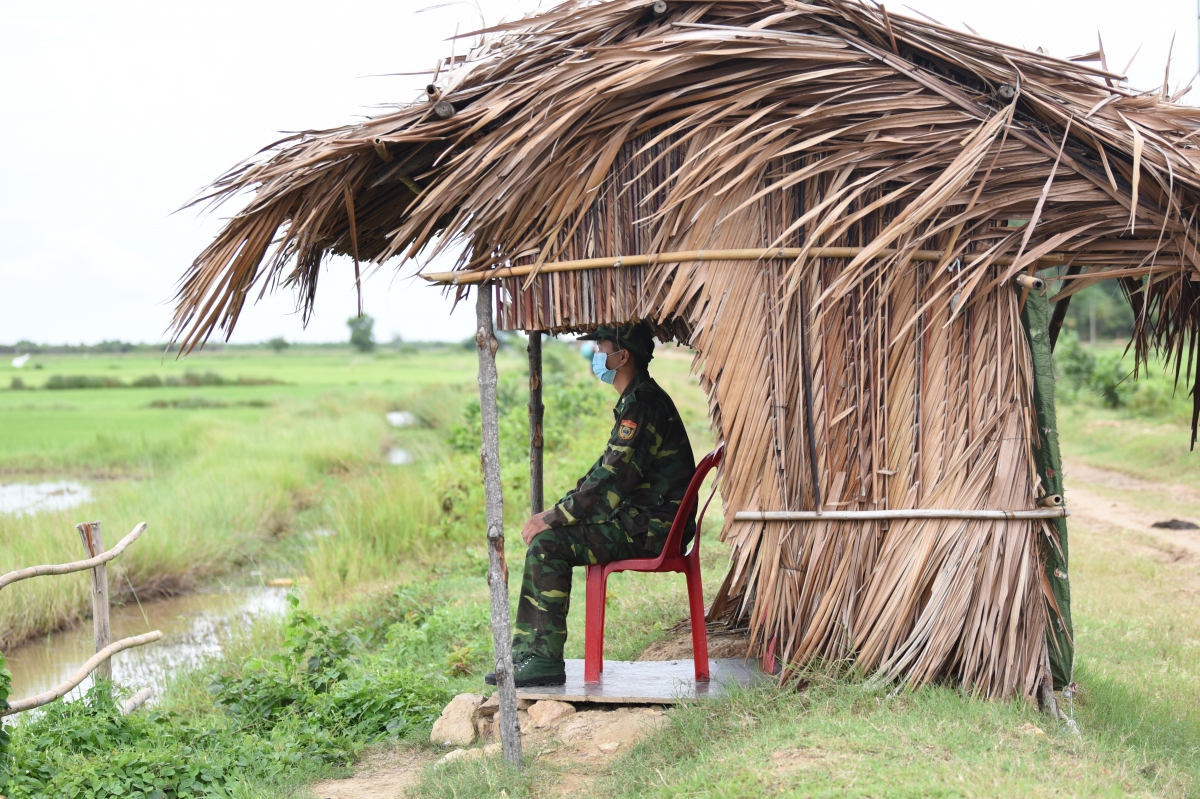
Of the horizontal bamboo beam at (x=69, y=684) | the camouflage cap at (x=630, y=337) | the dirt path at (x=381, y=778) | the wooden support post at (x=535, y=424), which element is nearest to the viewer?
the dirt path at (x=381, y=778)

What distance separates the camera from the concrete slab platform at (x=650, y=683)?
422 cm

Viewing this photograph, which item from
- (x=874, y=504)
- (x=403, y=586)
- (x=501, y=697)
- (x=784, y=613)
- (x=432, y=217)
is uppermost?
(x=432, y=217)

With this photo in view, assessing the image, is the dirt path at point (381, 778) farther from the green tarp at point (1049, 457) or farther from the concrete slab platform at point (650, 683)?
the green tarp at point (1049, 457)

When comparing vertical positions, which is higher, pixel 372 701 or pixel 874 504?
pixel 874 504

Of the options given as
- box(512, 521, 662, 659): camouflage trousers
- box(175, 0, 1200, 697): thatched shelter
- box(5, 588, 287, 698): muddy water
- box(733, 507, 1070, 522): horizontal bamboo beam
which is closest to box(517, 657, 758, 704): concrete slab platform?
box(512, 521, 662, 659): camouflage trousers

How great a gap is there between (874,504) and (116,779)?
10.6 ft

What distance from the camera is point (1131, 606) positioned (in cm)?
661

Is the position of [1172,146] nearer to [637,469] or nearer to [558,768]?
[637,469]

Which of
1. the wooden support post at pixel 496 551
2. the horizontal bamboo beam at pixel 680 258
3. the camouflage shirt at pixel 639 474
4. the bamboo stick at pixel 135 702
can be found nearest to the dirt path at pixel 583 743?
the wooden support post at pixel 496 551

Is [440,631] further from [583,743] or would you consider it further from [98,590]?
[583,743]

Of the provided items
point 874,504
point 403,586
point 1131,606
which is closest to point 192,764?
point 874,504

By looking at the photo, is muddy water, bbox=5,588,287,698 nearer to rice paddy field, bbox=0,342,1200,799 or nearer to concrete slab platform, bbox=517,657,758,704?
rice paddy field, bbox=0,342,1200,799

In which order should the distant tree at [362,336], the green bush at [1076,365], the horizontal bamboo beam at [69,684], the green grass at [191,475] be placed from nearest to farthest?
the horizontal bamboo beam at [69,684]
the green grass at [191,475]
the green bush at [1076,365]
the distant tree at [362,336]

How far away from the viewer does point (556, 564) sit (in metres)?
4.45
